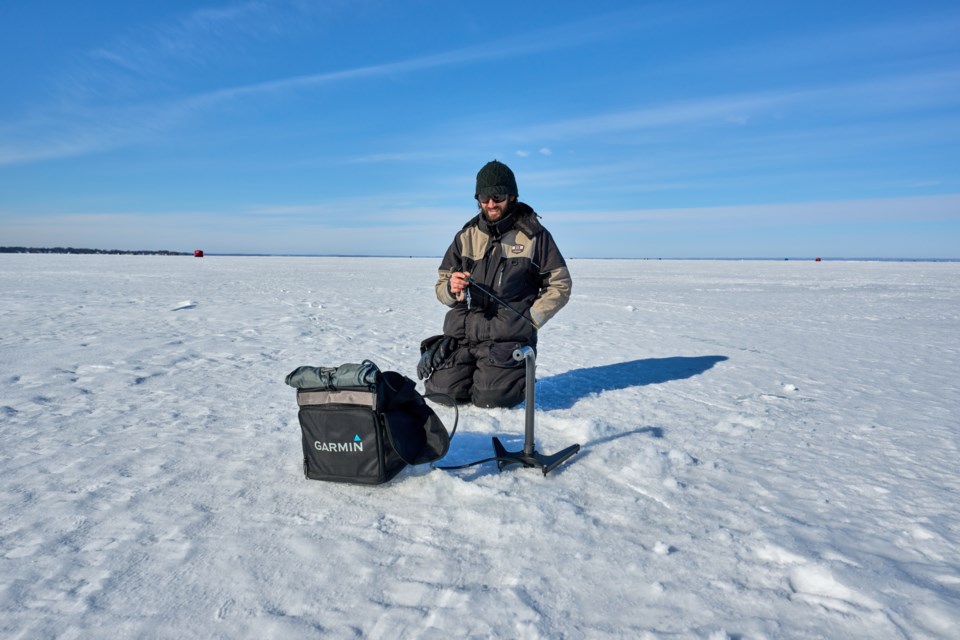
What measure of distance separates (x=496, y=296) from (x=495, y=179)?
76cm

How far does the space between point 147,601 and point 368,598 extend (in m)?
0.66

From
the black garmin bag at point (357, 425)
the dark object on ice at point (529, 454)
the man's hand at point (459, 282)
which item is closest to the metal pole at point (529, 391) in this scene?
the dark object on ice at point (529, 454)

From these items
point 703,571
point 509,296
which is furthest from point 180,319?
point 703,571

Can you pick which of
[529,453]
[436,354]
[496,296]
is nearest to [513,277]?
[496,296]

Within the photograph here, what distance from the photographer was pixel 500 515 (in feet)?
7.29

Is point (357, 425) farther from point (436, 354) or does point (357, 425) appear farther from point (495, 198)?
point (495, 198)

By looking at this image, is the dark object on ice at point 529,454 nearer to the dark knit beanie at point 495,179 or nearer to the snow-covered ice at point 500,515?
the snow-covered ice at point 500,515

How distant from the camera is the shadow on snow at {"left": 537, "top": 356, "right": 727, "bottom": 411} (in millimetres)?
4148

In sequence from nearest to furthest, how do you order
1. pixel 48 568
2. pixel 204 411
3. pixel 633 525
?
pixel 48 568 < pixel 633 525 < pixel 204 411

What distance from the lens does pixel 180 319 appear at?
7.71 metres

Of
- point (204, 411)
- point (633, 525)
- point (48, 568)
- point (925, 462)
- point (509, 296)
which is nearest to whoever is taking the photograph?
point (48, 568)

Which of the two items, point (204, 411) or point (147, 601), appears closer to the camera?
point (147, 601)

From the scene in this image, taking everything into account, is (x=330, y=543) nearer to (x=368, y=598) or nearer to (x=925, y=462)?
(x=368, y=598)

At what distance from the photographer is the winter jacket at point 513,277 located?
3738mm
